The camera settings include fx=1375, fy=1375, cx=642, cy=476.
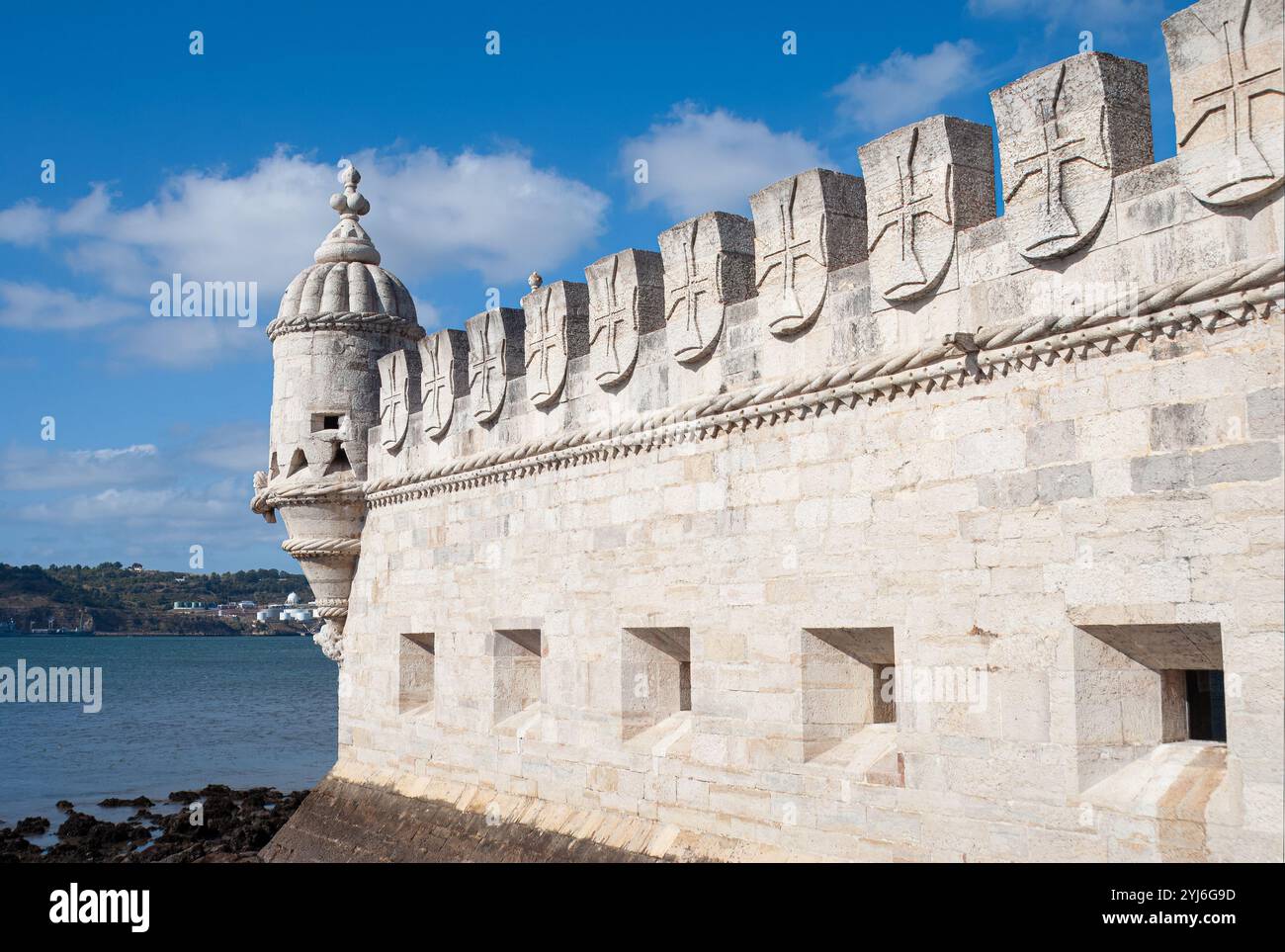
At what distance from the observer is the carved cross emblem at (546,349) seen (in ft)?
32.5

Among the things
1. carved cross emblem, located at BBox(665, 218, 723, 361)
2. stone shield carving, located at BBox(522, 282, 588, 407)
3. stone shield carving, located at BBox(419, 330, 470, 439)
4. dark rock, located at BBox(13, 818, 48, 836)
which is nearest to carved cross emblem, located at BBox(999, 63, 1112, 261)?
carved cross emblem, located at BBox(665, 218, 723, 361)

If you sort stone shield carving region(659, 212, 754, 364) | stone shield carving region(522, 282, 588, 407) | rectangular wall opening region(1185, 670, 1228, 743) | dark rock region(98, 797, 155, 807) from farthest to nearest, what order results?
dark rock region(98, 797, 155, 807) < stone shield carving region(522, 282, 588, 407) < stone shield carving region(659, 212, 754, 364) < rectangular wall opening region(1185, 670, 1228, 743)

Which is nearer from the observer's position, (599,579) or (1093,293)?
(1093,293)

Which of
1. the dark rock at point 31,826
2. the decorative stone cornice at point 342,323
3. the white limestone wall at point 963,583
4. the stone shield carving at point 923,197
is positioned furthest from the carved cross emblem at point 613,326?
the dark rock at point 31,826

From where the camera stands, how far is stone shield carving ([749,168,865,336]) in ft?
25.4

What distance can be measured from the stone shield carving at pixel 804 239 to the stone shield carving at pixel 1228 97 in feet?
7.18

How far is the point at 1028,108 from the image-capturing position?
6.47m

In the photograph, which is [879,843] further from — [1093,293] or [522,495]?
[522,495]

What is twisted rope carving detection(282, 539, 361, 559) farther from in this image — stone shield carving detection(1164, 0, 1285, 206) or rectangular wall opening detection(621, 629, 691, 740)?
stone shield carving detection(1164, 0, 1285, 206)

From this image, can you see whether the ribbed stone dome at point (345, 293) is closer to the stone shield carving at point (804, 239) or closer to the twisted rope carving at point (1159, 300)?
the stone shield carving at point (804, 239)

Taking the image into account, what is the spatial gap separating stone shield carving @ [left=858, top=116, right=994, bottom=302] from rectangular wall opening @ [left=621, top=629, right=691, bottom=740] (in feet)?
9.98
